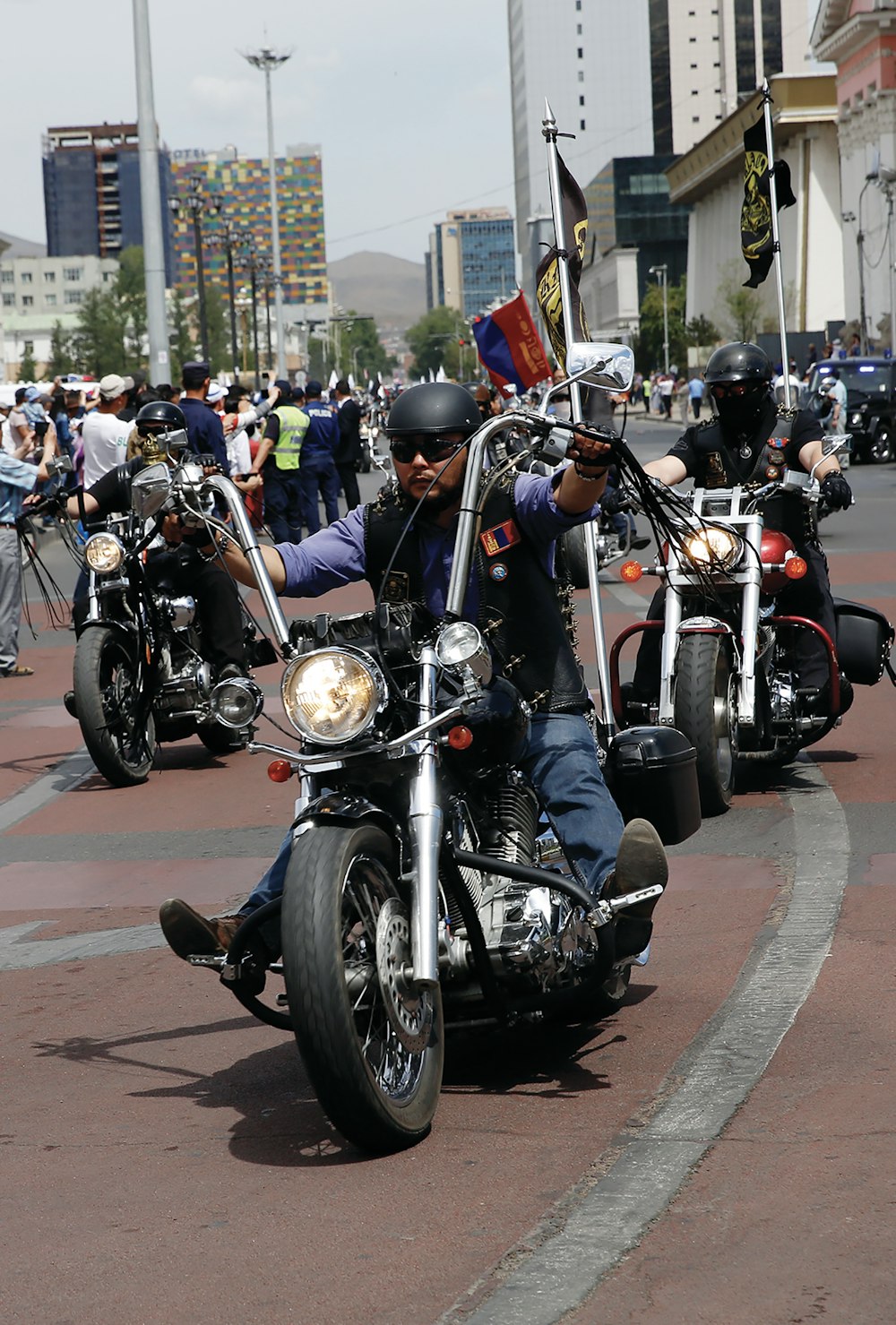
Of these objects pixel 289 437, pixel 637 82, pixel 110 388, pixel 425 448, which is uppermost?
pixel 637 82

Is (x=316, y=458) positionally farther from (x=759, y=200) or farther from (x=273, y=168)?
(x=273, y=168)

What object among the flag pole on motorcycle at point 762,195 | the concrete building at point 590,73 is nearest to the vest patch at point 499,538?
the flag pole on motorcycle at point 762,195

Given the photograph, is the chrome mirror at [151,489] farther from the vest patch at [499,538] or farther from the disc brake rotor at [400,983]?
the disc brake rotor at [400,983]

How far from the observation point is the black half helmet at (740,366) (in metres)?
8.67

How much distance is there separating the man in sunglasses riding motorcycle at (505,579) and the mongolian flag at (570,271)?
3.29 metres

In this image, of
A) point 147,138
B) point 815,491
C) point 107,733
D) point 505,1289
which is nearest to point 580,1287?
point 505,1289

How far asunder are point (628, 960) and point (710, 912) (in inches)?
65.7

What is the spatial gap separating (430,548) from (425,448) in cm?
27

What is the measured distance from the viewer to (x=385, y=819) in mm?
4254

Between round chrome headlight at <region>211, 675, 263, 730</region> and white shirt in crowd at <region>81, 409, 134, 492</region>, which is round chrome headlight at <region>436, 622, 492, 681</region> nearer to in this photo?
round chrome headlight at <region>211, 675, 263, 730</region>

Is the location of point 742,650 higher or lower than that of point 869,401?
lower

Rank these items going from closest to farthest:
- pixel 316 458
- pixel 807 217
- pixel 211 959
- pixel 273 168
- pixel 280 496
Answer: pixel 211 959 < pixel 280 496 < pixel 316 458 < pixel 273 168 < pixel 807 217

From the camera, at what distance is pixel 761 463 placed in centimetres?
892

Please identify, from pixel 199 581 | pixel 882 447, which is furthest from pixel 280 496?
pixel 882 447
